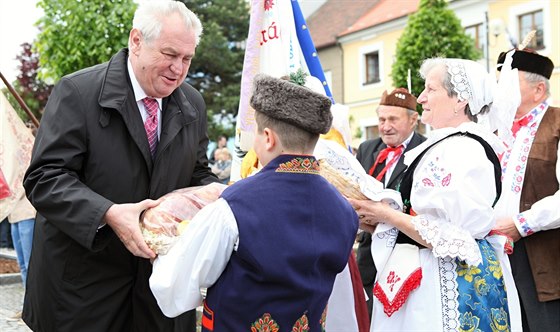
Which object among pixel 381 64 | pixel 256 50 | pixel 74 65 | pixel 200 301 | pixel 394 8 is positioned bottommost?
pixel 200 301

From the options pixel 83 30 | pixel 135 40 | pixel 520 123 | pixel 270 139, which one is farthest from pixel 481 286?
pixel 83 30

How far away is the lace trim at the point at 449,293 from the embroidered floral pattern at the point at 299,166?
3.38 feet

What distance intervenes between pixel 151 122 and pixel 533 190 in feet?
7.73

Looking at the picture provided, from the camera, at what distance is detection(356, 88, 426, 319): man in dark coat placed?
15.4 ft

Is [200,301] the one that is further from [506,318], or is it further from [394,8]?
[394,8]

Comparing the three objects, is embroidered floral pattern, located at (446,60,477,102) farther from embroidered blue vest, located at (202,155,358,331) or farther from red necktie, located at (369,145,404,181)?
red necktie, located at (369,145,404,181)

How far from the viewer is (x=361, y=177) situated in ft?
9.71

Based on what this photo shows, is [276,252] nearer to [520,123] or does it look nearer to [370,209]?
[370,209]

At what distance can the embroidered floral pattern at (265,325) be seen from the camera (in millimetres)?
2156

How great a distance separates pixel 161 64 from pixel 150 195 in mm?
519

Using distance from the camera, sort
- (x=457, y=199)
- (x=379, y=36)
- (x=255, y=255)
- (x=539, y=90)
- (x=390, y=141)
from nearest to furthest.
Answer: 1. (x=255, y=255)
2. (x=457, y=199)
3. (x=539, y=90)
4. (x=390, y=141)
5. (x=379, y=36)

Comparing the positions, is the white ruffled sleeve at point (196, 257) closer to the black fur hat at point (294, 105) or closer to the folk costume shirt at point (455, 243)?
the black fur hat at point (294, 105)

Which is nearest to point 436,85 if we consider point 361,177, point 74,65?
point 361,177

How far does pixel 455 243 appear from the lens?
2818 millimetres
